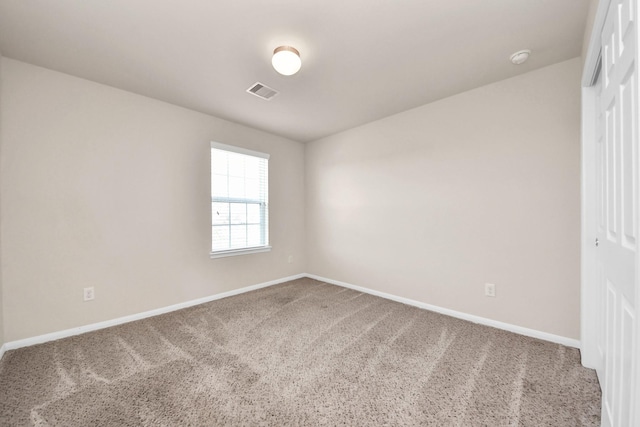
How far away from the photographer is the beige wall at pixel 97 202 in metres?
2.13

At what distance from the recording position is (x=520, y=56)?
2072 mm

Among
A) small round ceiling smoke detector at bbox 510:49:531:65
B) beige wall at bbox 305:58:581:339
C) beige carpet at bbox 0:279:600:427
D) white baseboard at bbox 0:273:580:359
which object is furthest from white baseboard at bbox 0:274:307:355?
small round ceiling smoke detector at bbox 510:49:531:65

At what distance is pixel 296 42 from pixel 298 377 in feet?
7.89

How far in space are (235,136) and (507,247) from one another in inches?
136

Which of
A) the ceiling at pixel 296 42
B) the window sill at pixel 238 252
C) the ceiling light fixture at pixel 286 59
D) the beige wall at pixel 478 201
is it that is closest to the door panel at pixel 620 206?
the ceiling at pixel 296 42

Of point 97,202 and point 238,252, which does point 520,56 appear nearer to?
point 238,252

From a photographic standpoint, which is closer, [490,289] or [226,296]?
[490,289]

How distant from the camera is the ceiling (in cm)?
161

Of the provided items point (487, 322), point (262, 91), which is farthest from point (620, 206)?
point (262, 91)

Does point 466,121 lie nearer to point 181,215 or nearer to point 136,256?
point 181,215

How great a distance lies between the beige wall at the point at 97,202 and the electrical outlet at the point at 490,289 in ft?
Result: 9.92

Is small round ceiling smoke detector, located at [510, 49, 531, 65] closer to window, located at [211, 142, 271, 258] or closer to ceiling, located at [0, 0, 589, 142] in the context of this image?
ceiling, located at [0, 0, 589, 142]

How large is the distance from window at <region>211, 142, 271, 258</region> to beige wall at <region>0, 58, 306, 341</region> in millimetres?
140

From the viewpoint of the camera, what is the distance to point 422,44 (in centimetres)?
195
